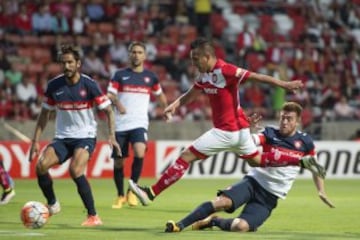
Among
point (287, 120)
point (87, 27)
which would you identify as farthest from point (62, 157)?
point (87, 27)

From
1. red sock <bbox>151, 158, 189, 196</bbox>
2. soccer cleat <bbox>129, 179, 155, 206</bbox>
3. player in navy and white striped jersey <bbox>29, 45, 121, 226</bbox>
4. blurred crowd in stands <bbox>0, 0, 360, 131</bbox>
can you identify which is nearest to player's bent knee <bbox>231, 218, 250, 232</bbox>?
red sock <bbox>151, 158, 189, 196</bbox>

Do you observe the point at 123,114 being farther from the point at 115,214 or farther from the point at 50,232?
the point at 50,232

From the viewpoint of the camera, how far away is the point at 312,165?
38.8ft

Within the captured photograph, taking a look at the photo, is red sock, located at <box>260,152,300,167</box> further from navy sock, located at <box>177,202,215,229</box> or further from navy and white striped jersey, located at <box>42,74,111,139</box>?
navy and white striped jersey, located at <box>42,74,111,139</box>

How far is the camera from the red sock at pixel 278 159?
12.0m

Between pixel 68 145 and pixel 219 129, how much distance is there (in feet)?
6.21

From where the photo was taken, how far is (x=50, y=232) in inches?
454

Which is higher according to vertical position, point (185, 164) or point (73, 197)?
point (185, 164)

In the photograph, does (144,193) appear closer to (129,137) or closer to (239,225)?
(239,225)

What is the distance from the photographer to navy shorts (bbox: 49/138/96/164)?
512 inches

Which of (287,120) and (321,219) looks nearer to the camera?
(287,120)

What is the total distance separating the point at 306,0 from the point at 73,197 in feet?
54.9

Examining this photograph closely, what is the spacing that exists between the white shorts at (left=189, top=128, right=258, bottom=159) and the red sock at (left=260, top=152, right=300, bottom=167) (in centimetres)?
48

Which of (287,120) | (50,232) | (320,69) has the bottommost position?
(320,69)
